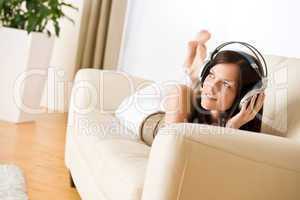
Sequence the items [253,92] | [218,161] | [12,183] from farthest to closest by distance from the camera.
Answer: [12,183] < [253,92] < [218,161]

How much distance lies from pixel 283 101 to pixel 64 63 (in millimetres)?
3001

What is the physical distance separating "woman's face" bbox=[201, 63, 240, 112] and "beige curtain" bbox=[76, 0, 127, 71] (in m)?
2.40

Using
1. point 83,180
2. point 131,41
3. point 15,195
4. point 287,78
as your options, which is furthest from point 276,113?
point 131,41

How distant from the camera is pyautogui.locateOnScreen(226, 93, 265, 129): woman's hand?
54.7 inches

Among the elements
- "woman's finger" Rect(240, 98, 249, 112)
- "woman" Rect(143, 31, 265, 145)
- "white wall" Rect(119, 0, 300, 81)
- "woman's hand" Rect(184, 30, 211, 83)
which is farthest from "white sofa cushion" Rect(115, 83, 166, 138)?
"white wall" Rect(119, 0, 300, 81)

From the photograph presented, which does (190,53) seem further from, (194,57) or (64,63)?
Result: (64,63)

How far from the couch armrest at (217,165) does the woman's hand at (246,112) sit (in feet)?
0.64

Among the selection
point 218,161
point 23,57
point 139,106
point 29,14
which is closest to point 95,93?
point 139,106

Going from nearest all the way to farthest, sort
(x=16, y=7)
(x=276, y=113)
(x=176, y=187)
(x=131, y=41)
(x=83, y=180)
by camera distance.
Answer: (x=176, y=187), (x=276, y=113), (x=83, y=180), (x=16, y=7), (x=131, y=41)

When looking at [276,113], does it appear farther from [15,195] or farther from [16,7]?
[16,7]

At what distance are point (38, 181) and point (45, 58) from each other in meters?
1.43

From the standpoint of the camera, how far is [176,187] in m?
1.11

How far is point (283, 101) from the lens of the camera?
1470 mm

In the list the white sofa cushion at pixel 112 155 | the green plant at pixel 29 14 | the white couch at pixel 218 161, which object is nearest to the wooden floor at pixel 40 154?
the white sofa cushion at pixel 112 155
